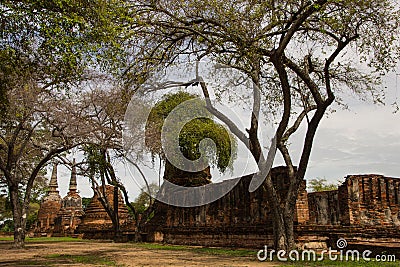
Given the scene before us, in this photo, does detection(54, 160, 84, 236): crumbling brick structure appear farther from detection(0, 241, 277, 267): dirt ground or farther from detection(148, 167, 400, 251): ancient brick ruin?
detection(0, 241, 277, 267): dirt ground

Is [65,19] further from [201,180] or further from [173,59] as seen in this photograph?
[201,180]

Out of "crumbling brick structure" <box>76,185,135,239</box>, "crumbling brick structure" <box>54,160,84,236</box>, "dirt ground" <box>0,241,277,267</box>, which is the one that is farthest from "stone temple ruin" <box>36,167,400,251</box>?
"crumbling brick structure" <box>54,160,84,236</box>

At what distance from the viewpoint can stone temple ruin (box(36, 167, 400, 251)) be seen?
1309cm

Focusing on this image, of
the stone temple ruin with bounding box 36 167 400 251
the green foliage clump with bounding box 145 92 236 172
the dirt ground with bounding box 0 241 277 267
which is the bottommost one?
the dirt ground with bounding box 0 241 277 267

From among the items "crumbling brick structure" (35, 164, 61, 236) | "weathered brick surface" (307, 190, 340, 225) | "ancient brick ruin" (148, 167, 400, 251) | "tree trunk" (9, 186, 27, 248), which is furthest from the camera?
"crumbling brick structure" (35, 164, 61, 236)

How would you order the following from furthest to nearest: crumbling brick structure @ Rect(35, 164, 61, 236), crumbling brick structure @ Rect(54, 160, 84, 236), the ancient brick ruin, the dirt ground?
crumbling brick structure @ Rect(35, 164, 61, 236) < crumbling brick structure @ Rect(54, 160, 84, 236) < the ancient brick ruin < the dirt ground

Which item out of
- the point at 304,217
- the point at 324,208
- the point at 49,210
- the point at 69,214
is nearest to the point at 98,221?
the point at 69,214

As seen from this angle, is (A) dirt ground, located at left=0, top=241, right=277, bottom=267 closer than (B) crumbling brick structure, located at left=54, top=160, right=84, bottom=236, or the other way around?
(A) dirt ground, located at left=0, top=241, right=277, bottom=267

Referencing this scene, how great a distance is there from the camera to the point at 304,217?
1416cm

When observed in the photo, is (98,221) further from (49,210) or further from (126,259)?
(126,259)

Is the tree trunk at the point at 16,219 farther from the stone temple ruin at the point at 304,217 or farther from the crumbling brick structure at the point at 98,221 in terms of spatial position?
the crumbling brick structure at the point at 98,221

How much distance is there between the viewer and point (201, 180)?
2583cm

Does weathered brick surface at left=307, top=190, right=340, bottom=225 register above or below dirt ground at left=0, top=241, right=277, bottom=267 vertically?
above

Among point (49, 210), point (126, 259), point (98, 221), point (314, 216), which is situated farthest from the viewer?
point (49, 210)
